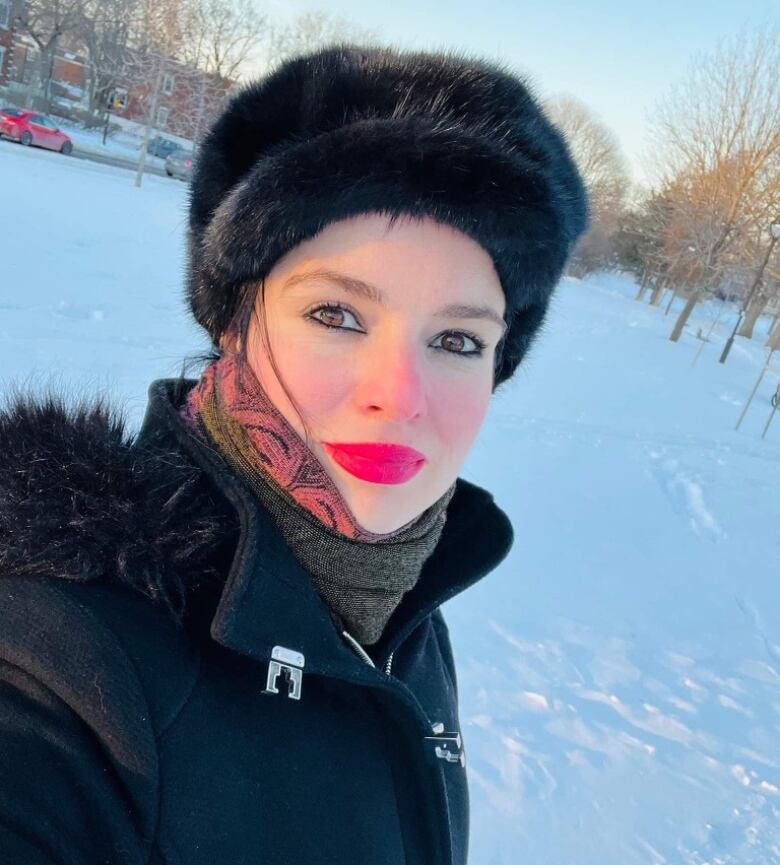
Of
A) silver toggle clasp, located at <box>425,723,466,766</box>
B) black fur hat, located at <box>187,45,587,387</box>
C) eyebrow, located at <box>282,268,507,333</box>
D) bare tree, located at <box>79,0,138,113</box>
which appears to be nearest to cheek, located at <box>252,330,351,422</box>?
eyebrow, located at <box>282,268,507,333</box>

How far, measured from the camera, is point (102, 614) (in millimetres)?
871

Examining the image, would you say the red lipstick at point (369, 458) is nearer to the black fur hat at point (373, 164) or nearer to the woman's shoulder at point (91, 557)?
the woman's shoulder at point (91, 557)

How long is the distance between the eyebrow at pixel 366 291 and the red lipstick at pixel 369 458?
24 centimetres

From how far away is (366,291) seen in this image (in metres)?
1.13

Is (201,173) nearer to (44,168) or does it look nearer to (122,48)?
(44,168)

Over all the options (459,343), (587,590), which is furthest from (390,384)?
(587,590)

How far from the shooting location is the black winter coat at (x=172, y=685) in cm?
81

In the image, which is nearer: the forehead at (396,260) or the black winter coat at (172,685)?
the black winter coat at (172,685)

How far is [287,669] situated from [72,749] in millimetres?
299

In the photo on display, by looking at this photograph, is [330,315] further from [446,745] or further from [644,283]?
[644,283]

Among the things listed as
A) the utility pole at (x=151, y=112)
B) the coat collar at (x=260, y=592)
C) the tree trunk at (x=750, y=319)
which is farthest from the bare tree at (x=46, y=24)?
the coat collar at (x=260, y=592)

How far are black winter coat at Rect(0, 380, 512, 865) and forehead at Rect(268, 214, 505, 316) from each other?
362mm

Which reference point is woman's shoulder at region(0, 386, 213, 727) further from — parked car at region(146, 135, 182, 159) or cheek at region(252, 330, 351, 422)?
parked car at region(146, 135, 182, 159)

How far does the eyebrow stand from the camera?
3.71 feet
